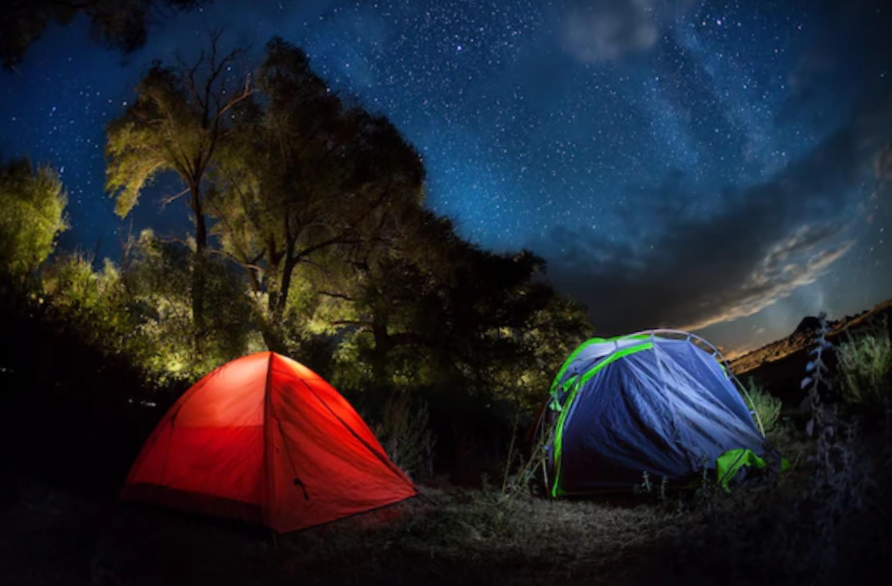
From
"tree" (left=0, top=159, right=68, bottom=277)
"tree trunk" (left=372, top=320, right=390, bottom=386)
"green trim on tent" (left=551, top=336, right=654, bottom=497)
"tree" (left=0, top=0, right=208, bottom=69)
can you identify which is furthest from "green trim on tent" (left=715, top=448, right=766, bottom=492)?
"tree" (left=0, top=159, right=68, bottom=277)

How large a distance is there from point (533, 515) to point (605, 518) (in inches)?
32.5

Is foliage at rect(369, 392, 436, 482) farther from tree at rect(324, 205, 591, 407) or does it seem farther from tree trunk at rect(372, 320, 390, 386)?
tree trunk at rect(372, 320, 390, 386)

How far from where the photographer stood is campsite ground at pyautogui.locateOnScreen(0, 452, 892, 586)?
3.96 m

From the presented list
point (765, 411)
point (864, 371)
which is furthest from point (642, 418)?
point (864, 371)

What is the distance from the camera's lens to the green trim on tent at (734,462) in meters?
7.03

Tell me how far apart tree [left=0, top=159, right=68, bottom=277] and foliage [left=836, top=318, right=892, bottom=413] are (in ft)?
54.4

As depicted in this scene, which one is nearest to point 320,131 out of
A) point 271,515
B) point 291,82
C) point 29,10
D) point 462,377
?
point 291,82

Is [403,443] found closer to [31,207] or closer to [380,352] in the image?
[380,352]

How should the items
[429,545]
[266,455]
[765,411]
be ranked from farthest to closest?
[765,411], [266,455], [429,545]

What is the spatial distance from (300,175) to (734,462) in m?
13.8

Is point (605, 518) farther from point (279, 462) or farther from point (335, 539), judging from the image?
point (279, 462)

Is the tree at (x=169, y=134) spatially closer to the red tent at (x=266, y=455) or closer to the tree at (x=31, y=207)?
the tree at (x=31, y=207)

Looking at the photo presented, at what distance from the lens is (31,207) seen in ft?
50.1

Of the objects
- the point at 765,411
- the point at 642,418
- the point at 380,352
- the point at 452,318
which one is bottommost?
the point at 765,411
